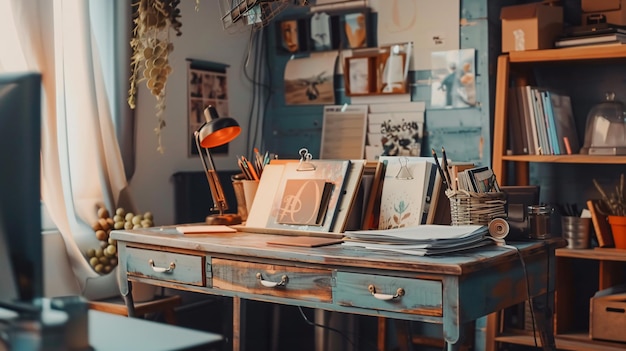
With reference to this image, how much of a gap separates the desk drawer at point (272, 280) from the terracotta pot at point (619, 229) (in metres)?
1.44

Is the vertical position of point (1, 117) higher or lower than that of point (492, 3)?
lower

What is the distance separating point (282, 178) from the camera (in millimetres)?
2705

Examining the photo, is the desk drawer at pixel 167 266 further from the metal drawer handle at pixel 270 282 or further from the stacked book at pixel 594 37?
the stacked book at pixel 594 37

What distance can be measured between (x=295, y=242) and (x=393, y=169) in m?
0.41

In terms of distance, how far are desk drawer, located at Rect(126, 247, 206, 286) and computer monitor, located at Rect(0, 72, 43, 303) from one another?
1362mm

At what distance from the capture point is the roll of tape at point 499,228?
229 centimetres

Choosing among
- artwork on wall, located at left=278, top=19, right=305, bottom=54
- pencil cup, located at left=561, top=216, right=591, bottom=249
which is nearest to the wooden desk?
pencil cup, located at left=561, top=216, right=591, bottom=249

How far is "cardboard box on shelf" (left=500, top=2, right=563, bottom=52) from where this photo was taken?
3.27 meters

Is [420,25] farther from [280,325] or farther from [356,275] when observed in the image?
[356,275]

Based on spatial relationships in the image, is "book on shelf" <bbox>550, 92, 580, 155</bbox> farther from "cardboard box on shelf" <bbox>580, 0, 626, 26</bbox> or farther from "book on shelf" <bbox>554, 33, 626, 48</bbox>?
"cardboard box on shelf" <bbox>580, 0, 626, 26</bbox>

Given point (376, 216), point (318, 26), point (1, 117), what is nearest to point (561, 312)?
point (376, 216)

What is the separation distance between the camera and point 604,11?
3303 millimetres

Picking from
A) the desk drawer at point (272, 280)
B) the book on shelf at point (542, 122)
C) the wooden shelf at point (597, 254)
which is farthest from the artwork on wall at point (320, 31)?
the desk drawer at point (272, 280)

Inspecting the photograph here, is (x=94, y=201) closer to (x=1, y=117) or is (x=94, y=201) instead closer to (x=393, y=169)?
(x=393, y=169)
